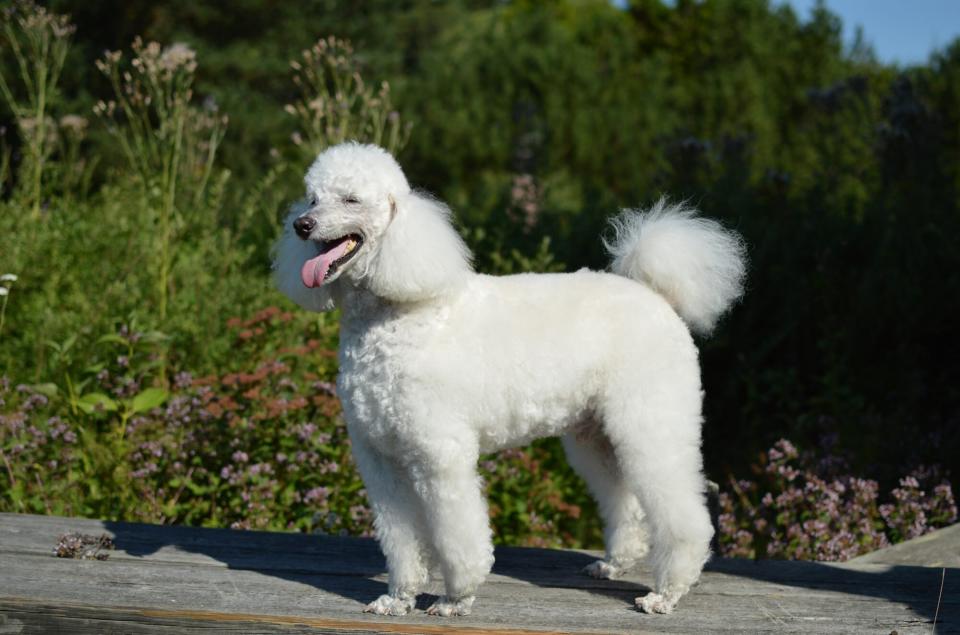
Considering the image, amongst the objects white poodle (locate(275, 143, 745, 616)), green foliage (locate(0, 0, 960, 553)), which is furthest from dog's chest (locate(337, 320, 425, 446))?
green foliage (locate(0, 0, 960, 553))

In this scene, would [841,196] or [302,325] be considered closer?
[302,325]

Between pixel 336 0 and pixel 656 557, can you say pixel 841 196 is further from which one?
pixel 336 0

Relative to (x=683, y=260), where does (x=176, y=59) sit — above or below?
above

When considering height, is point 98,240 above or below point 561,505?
above

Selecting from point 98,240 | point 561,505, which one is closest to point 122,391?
point 98,240

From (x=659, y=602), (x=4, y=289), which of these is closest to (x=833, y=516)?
(x=659, y=602)

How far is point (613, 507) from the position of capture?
3492mm

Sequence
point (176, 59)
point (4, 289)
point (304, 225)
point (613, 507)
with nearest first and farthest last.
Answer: point (304, 225), point (613, 507), point (4, 289), point (176, 59)

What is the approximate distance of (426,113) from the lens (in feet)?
44.1

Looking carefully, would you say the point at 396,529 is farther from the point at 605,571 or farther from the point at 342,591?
the point at 605,571

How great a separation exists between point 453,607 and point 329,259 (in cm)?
105

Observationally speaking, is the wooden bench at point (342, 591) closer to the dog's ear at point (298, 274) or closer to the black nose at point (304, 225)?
the dog's ear at point (298, 274)

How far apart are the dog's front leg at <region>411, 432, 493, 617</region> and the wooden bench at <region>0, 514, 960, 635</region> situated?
159mm

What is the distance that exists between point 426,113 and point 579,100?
6.33 feet
